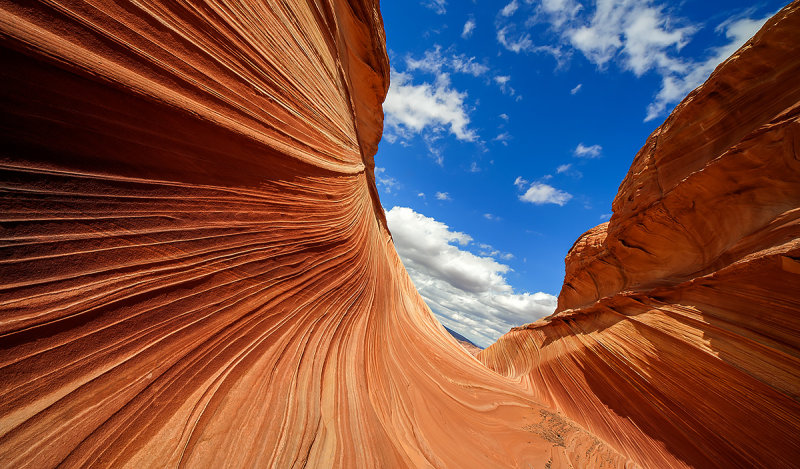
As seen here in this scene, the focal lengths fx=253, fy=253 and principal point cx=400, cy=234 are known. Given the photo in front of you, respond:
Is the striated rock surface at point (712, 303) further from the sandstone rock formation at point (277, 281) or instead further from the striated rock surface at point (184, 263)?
the striated rock surface at point (184, 263)

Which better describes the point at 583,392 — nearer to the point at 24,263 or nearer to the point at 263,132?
the point at 263,132

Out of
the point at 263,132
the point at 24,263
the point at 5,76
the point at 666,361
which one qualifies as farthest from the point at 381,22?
the point at 666,361

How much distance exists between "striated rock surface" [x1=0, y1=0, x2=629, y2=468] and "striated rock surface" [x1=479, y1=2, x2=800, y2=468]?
1429 millimetres

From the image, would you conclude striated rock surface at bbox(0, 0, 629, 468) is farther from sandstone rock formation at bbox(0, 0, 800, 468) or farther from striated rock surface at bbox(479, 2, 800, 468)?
striated rock surface at bbox(479, 2, 800, 468)

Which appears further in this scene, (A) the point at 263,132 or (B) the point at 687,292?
(B) the point at 687,292

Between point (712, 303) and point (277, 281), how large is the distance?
19.3 feet

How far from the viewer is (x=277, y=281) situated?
240 cm

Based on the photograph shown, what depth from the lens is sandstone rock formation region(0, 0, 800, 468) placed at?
1.14 meters

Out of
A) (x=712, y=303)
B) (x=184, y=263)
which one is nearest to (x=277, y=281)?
(x=184, y=263)

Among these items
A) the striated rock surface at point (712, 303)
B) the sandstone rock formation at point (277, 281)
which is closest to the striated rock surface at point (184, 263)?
the sandstone rock formation at point (277, 281)

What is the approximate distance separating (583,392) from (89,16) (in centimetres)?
741

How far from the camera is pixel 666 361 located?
12.8 feet

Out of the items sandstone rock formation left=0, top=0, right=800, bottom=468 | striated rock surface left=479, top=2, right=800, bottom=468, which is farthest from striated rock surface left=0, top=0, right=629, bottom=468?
striated rock surface left=479, top=2, right=800, bottom=468

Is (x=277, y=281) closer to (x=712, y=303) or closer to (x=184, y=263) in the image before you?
(x=184, y=263)
